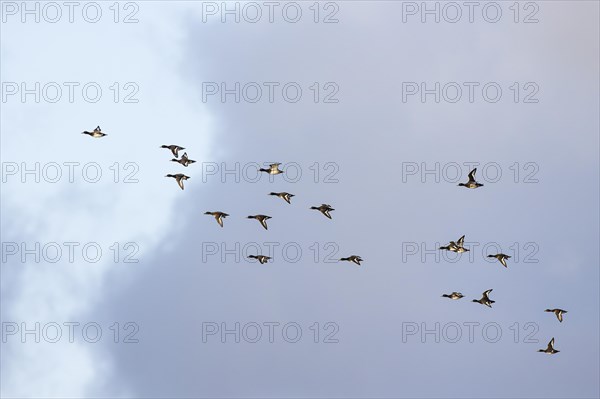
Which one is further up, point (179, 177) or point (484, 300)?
point (179, 177)

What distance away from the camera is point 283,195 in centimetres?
9425

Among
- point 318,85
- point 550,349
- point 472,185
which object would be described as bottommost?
point 550,349

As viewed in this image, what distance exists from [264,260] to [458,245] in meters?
17.4

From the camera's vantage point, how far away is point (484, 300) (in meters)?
101

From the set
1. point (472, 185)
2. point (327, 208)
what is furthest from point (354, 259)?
point (472, 185)

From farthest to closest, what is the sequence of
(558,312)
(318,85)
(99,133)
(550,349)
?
1. (318,85)
2. (550,349)
3. (558,312)
4. (99,133)

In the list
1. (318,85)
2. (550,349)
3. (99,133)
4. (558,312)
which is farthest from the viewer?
(318,85)

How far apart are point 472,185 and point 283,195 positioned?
1634 centimetres

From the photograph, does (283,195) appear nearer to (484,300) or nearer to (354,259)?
(354,259)

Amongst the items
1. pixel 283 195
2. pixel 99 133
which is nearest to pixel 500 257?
pixel 283 195

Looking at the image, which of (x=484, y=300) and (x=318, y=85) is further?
(x=318, y=85)

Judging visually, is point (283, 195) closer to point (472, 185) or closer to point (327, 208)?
point (327, 208)

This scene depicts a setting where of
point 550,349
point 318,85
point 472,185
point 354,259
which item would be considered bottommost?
point 550,349

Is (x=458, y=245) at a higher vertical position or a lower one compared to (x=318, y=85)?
lower
